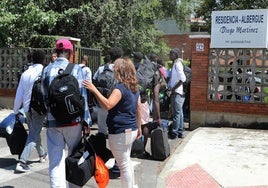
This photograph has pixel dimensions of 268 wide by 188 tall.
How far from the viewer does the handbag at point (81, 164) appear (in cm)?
458

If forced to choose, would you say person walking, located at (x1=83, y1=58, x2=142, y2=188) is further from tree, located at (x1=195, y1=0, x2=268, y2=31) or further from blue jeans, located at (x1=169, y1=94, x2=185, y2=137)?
tree, located at (x1=195, y1=0, x2=268, y2=31)

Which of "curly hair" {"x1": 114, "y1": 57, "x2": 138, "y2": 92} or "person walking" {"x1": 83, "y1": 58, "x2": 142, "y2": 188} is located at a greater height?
"curly hair" {"x1": 114, "y1": 57, "x2": 138, "y2": 92}

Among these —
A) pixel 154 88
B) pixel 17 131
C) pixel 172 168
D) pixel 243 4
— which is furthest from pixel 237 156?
pixel 243 4

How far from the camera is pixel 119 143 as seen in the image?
15.7 ft

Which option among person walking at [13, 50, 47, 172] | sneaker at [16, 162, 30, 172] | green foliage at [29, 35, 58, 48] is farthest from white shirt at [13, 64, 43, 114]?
green foliage at [29, 35, 58, 48]

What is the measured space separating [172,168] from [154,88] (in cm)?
163

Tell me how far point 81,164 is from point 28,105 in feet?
6.69

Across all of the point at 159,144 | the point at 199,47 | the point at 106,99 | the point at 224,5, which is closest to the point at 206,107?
the point at 199,47

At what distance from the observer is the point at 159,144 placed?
7277 mm

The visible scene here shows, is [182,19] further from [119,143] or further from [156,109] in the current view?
[119,143]

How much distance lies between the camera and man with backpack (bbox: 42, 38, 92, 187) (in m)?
4.54

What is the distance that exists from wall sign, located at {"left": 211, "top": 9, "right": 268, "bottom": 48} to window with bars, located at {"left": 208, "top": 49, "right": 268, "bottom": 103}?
0.17m

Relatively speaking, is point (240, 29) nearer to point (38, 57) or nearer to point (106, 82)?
point (106, 82)

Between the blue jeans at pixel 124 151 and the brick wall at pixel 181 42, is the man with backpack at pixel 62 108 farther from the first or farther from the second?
the brick wall at pixel 181 42
